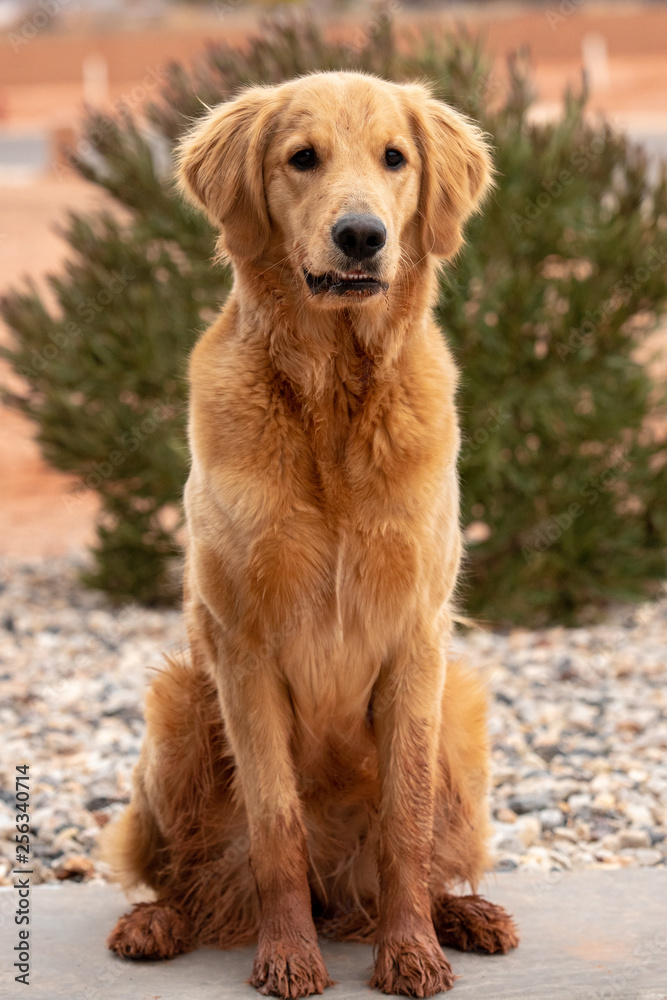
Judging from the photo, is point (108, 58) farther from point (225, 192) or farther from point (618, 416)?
point (225, 192)

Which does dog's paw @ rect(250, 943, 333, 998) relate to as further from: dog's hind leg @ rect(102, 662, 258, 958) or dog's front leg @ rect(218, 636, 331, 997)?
dog's hind leg @ rect(102, 662, 258, 958)

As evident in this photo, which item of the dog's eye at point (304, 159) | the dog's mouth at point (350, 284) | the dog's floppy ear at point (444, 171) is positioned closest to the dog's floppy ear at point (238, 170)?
the dog's eye at point (304, 159)

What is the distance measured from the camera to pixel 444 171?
3133mm

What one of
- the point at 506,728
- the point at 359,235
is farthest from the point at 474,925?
the point at 506,728

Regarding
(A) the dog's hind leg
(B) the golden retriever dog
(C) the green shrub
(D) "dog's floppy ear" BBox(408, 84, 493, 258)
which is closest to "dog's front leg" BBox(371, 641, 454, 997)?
(B) the golden retriever dog

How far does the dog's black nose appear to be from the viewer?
270 centimetres

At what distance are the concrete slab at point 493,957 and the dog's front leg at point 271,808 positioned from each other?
0.15m

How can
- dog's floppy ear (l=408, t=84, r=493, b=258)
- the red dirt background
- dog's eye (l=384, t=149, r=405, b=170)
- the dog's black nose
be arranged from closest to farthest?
the dog's black nose → dog's eye (l=384, t=149, r=405, b=170) → dog's floppy ear (l=408, t=84, r=493, b=258) → the red dirt background

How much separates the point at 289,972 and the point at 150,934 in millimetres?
432

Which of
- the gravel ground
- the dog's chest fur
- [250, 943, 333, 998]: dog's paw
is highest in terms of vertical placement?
the dog's chest fur

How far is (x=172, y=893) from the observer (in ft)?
10.5

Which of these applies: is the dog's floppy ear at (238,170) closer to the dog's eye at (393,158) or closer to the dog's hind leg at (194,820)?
the dog's eye at (393,158)

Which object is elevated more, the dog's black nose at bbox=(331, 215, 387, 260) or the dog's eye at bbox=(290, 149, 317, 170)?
the dog's eye at bbox=(290, 149, 317, 170)

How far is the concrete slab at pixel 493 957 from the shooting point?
276 cm
